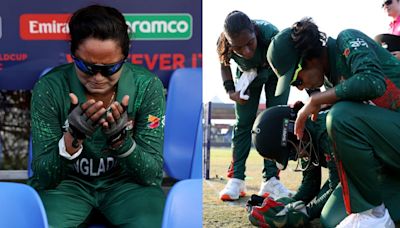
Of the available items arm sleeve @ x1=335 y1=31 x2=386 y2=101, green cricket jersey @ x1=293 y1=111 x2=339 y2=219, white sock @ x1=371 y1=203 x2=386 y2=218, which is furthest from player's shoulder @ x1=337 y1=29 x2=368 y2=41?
white sock @ x1=371 y1=203 x2=386 y2=218

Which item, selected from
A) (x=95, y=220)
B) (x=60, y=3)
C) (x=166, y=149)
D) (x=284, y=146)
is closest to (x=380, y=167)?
(x=284, y=146)

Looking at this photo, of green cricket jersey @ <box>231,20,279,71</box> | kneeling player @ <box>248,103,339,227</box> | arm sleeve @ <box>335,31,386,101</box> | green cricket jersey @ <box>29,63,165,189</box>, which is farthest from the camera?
green cricket jersey @ <box>231,20,279,71</box>

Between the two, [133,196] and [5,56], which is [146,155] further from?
[5,56]

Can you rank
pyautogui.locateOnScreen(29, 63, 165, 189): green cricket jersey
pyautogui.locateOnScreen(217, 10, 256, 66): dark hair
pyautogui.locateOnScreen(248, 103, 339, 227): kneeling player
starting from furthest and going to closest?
pyautogui.locateOnScreen(217, 10, 256, 66): dark hair < pyautogui.locateOnScreen(248, 103, 339, 227): kneeling player < pyautogui.locateOnScreen(29, 63, 165, 189): green cricket jersey

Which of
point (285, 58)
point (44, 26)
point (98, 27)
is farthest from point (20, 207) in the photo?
point (285, 58)

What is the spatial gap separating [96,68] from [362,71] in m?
0.45

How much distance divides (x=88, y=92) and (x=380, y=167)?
22.0 inches

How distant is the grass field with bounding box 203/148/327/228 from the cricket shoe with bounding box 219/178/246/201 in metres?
0.01

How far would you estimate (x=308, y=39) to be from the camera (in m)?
0.93

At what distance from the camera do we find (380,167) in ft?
3.14

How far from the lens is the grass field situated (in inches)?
42.6

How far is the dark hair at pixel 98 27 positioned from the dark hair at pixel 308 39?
1.13 ft

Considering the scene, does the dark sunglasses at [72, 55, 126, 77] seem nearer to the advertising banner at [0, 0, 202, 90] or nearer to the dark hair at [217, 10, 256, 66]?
the advertising banner at [0, 0, 202, 90]

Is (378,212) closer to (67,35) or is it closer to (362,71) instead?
(362,71)
